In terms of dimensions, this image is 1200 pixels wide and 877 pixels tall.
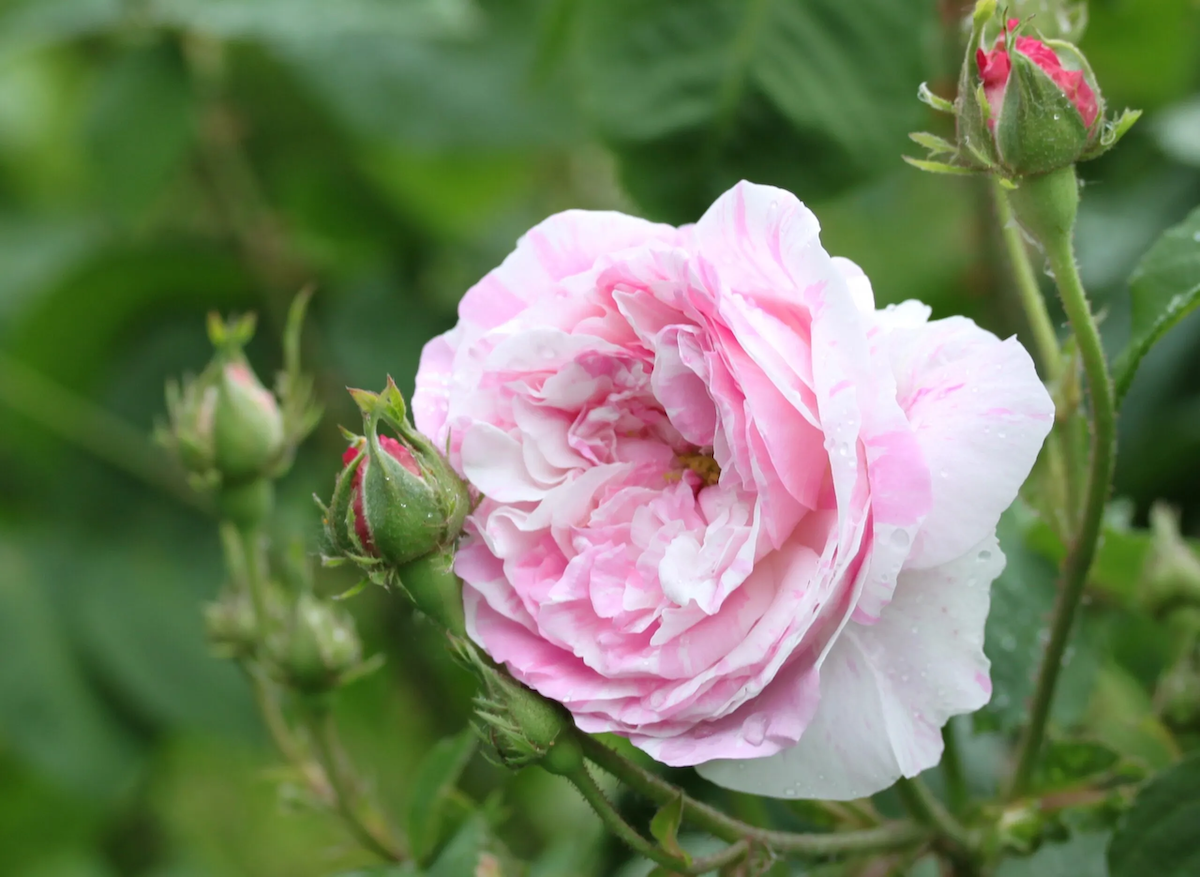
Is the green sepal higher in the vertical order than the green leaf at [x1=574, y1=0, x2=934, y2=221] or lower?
higher

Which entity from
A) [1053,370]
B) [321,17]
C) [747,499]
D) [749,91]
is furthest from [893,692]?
[321,17]

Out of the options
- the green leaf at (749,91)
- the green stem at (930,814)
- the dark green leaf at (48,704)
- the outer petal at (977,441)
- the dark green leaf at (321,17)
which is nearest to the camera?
the outer petal at (977,441)

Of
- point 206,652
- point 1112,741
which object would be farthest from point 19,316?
point 1112,741

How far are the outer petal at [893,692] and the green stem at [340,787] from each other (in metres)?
0.27

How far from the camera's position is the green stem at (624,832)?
424mm

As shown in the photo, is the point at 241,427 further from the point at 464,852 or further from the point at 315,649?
the point at 464,852

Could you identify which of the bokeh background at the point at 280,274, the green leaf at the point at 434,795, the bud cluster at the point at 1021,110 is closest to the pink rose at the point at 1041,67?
the bud cluster at the point at 1021,110

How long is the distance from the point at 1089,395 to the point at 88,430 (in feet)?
3.60

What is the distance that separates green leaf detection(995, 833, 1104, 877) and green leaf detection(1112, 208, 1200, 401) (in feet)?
0.88

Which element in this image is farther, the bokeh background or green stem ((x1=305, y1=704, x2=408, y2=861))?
the bokeh background

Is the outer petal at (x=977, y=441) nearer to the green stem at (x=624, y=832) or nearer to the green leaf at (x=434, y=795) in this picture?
the green stem at (x=624, y=832)

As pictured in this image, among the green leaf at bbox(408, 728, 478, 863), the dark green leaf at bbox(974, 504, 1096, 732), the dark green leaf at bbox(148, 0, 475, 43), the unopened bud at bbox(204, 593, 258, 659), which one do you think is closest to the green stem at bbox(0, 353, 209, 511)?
the dark green leaf at bbox(148, 0, 475, 43)

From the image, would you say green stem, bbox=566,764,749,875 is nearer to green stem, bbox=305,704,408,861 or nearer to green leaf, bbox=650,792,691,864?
green leaf, bbox=650,792,691,864

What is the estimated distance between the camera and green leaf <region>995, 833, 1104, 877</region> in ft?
2.03
